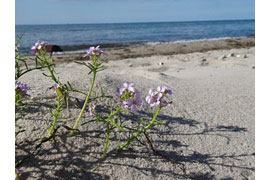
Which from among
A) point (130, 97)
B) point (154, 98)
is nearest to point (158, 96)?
point (154, 98)

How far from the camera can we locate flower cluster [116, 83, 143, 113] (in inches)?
51.6

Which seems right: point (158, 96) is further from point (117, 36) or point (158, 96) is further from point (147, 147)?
point (117, 36)

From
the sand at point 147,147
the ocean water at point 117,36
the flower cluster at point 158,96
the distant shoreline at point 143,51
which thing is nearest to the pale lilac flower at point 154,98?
the flower cluster at point 158,96

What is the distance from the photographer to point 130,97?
1.34 meters

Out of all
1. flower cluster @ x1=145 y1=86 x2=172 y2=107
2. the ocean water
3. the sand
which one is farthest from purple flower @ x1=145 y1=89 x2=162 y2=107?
the ocean water

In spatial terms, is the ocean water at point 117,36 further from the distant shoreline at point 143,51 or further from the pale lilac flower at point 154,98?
the distant shoreline at point 143,51

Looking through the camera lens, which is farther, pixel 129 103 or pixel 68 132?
pixel 68 132

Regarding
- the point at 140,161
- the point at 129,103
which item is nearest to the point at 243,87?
the point at 140,161

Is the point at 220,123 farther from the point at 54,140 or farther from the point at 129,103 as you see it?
the point at 54,140

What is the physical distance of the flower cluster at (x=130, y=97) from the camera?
1.31 m

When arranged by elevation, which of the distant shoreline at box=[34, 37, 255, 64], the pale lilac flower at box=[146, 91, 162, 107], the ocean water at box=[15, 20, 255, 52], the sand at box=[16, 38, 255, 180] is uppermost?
the ocean water at box=[15, 20, 255, 52]

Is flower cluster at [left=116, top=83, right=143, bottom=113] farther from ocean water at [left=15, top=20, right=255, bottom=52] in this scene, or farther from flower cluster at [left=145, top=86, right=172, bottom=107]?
ocean water at [left=15, top=20, right=255, bottom=52]

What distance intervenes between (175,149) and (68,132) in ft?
2.22
